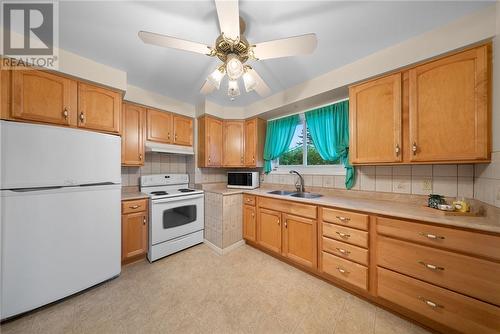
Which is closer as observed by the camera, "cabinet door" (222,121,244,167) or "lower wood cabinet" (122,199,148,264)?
"lower wood cabinet" (122,199,148,264)

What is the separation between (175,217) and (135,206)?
20.5 inches

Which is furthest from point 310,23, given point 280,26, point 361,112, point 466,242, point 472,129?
point 466,242

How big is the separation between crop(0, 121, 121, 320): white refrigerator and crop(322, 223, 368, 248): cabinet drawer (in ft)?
7.39

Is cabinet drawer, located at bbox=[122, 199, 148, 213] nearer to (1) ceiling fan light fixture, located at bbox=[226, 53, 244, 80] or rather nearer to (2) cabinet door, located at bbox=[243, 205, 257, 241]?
(2) cabinet door, located at bbox=[243, 205, 257, 241]

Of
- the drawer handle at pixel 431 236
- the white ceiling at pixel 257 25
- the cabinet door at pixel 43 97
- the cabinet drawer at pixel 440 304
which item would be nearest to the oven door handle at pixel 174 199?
the cabinet door at pixel 43 97

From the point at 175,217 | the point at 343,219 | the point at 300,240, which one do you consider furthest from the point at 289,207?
the point at 175,217

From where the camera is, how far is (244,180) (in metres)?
2.90

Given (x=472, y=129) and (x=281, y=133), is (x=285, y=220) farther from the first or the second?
(x=472, y=129)

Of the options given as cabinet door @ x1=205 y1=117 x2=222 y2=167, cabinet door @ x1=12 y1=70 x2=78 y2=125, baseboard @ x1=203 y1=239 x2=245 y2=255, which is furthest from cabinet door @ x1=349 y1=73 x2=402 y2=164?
cabinet door @ x1=12 y1=70 x2=78 y2=125

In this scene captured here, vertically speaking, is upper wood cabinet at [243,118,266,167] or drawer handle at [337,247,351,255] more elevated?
upper wood cabinet at [243,118,266,167]

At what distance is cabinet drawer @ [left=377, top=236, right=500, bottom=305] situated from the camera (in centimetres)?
105

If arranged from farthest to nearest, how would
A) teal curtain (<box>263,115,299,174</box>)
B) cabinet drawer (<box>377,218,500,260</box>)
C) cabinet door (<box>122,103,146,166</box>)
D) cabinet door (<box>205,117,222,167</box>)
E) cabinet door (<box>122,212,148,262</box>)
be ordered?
1. cabinet door (<box>205,117,222,167</box>)
2. teal curtain (<box>263,115,299,174</box>)
3. cabinet door (<box>122,103,146,166</box>)
4. cabinet door (<box>122,212,148,262</box>)
5. cabinet drawer (<box>377,218,500,260</box>)

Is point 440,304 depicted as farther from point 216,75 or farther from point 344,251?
point 216,75

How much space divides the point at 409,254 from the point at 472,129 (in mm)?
1056
